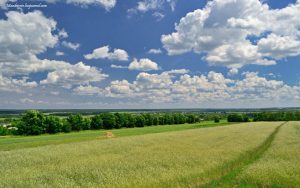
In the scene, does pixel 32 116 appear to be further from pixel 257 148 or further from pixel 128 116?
pixel 257 148

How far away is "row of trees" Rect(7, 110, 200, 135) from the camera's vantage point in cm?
8975

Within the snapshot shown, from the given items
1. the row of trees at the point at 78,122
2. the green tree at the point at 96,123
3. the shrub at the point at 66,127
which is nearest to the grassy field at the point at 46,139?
the row of trees at the point at 78,122

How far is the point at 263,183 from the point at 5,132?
315 feet

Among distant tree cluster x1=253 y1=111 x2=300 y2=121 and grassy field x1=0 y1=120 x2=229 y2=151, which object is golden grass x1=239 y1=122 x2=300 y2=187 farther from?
distant tree cluster x1=253 y1=111 x2=300 y2=121

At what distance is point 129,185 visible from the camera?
53.3 feet

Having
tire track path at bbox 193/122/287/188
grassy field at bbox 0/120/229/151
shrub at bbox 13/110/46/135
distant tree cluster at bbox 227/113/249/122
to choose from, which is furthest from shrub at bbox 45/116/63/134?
distant tree cluster at bbox 227/113/249/122

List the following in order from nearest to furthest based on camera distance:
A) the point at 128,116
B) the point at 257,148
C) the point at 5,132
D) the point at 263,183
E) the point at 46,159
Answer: the point at 263,183, the point at 46,159, the point at 257,148, the point at 5,132, the point at 128,116

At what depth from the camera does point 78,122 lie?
103938 millimetres

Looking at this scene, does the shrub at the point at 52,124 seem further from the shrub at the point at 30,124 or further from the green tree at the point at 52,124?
the shrub at the point at 30,124

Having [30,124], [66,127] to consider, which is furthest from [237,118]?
[30,124]

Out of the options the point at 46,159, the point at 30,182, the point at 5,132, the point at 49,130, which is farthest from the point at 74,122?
the point at 30,182

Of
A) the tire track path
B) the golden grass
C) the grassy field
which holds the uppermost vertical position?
the golden grass

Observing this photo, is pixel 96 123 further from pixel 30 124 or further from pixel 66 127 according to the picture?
pixel 30 124

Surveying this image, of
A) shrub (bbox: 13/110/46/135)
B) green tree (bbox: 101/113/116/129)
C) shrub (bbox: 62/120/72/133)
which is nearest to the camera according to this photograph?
shrub (bbox: 13/110/46/135)
